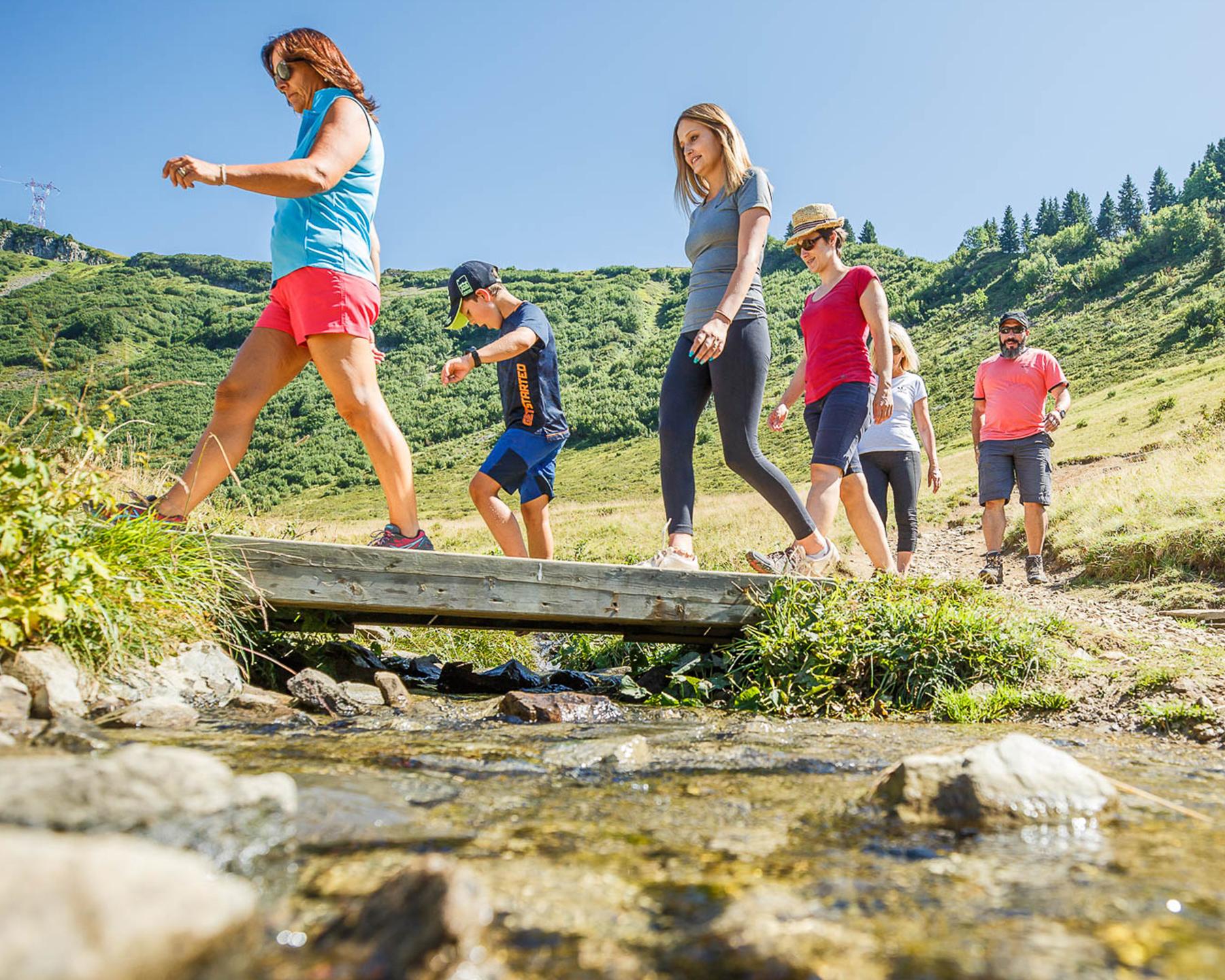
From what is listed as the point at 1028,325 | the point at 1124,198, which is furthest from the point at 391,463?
the point at 1124,198

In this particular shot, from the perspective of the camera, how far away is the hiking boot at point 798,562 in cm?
468

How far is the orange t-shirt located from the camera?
7.58 metres

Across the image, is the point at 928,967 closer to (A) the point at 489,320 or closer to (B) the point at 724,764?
(B) the point at 724,764

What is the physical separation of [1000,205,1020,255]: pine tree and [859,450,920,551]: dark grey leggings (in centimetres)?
9700

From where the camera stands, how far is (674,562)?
15.0ft

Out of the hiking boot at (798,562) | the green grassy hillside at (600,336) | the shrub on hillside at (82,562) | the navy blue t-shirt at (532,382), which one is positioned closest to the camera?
the shrub on hillside at (82,562)

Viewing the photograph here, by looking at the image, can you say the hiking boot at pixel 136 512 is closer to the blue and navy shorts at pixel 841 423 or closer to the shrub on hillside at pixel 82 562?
the shrub on hillside at pixel 82 562

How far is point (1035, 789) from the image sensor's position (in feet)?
7.27

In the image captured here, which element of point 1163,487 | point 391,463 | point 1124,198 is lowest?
point 1163,487

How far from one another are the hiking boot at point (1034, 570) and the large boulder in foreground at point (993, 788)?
18.8ft

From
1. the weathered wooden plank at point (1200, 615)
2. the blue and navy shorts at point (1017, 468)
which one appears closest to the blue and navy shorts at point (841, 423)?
the weathered wooden plank at point (1200, 615)

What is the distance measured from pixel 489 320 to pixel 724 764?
3.80 m

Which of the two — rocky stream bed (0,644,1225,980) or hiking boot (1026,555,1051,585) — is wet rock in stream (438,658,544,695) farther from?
hiking boot (1026,555,1051,585)

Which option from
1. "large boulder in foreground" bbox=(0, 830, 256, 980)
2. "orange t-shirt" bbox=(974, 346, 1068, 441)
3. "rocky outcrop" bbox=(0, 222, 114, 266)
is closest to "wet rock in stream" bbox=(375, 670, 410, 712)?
"large boulder in foreground" bbox=(0, 830, 256, 980)
